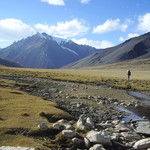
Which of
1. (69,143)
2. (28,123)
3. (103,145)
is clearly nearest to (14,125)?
(28,123)

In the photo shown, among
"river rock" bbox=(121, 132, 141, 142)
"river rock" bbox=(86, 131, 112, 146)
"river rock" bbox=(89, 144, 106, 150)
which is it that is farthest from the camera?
"river rock" bbox=(121, 132, 141, 142)

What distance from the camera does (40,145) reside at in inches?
574

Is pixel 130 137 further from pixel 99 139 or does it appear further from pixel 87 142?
pixel 87 142

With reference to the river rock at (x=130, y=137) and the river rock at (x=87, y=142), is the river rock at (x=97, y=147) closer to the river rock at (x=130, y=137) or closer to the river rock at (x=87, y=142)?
the river rock at (x=87, y=142)

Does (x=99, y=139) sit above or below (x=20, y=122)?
below

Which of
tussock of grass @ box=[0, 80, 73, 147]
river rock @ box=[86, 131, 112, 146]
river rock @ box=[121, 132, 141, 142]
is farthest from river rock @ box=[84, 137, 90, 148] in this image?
river rock @ box=[121, 132, 141, 142]

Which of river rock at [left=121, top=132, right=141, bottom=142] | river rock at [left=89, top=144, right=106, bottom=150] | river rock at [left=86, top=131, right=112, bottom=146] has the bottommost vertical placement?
river rock at [left=121, top=132, right=141, bottom=142]

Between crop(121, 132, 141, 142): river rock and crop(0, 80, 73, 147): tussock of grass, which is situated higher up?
crop(0, 80, 73, 147): tussock of grass

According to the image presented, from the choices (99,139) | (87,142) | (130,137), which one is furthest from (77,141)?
(130,137)

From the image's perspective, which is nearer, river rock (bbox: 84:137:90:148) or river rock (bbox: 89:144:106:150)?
river rock (bbox: 89:144:106:150)

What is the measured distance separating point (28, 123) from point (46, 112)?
4.65 meters

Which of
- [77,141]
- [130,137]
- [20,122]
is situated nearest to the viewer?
[77,141]

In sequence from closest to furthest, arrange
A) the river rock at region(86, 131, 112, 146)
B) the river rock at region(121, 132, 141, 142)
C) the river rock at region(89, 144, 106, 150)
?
the river rock at region(89, 144, 106, 150) → the river rock at region(86, 131, 112, 146) → the river rock at region(121, 132, 141, 142)

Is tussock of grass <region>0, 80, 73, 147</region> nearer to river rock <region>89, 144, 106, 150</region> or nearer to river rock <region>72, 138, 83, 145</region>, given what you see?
river rock <region>72, 138, 83, 145</region>
